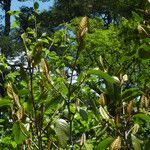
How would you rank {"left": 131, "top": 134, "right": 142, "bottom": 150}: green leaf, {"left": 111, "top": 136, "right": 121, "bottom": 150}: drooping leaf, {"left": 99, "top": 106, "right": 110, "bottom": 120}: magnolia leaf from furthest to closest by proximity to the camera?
{"left": 99, "top": 106, "right": 110, "bottom": 120}: magnolia leaf < {"left": 131, "top": 134, "right": 142, "bottom": 150}: green leaf < {"left": 111, "top": 136, "right": 121, "bottom": 150}: drooping leaf

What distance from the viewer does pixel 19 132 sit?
1.66 m

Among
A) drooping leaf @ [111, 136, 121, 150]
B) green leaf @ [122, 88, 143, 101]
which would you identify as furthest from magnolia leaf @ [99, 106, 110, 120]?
drooping leaf @ [111, 136, 121, 150]

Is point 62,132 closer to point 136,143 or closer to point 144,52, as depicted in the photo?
point 136,143

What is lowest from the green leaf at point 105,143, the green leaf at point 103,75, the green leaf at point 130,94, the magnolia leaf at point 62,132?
the green leaf at point 105,143

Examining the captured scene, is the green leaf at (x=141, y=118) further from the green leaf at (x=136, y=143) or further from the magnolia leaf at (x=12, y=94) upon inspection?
the magnolia leaf at (x=12, y=94)

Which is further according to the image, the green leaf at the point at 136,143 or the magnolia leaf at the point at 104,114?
the magnolia leaf at the point at 104,114

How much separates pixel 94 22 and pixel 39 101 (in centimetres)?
2570

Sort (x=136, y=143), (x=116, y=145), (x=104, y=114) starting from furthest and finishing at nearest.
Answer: (x=104, y=114), (x=136, y=143), (x=116, y=145)

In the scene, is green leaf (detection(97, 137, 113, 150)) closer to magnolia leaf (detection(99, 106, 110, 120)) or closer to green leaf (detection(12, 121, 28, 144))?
magnolia leaf (detection(99, 106, 110, 120))

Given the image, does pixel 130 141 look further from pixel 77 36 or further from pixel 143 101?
pixel 77 36

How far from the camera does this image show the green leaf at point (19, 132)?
1650 mm

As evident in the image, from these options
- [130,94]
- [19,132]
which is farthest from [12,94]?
[130,94]

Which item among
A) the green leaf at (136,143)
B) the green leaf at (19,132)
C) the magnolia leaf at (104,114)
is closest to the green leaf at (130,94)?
the magnolia leaf at (104,114)

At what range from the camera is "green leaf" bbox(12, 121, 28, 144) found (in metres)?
1.65
